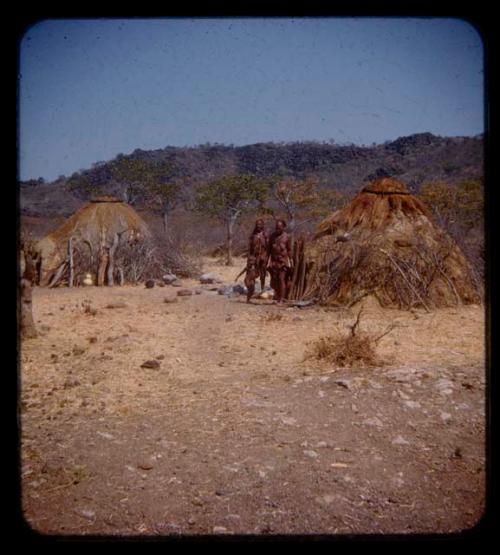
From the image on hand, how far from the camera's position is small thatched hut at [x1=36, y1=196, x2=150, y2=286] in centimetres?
1594

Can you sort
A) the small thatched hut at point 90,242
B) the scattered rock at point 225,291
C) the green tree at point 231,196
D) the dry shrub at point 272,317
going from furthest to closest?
the green tree at point 231,196 → the small thatched hut at point 90,242 → the scattered rock at point 225,291 → the dry shrub at point 272,317

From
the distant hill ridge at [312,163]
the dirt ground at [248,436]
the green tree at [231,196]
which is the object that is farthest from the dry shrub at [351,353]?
the distant hill ridge at [312,163]

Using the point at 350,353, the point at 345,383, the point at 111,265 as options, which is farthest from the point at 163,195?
the point at 345,383

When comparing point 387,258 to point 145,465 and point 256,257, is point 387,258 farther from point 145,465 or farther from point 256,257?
point 145,465

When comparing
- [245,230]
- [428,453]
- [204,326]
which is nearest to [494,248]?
[428,453]

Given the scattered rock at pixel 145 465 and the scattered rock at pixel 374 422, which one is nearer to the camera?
the scattered rock at pixel 145 465

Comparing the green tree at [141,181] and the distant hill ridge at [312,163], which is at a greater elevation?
the distant hill ridge at [312,163]

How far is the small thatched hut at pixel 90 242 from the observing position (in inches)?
627

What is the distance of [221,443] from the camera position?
4602 millimetres

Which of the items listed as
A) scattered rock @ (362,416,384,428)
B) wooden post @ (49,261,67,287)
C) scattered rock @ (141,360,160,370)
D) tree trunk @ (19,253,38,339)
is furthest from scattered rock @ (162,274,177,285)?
scattered rock @ (362,416,384,428)

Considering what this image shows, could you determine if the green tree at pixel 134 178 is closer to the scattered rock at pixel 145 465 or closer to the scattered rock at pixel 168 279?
the scattered rock at pixel 168 279

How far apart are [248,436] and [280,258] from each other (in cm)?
766

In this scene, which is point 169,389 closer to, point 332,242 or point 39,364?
point 39,364

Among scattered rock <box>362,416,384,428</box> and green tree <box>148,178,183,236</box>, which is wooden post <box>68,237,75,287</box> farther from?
green tree <box>148,178,183,236</box>
